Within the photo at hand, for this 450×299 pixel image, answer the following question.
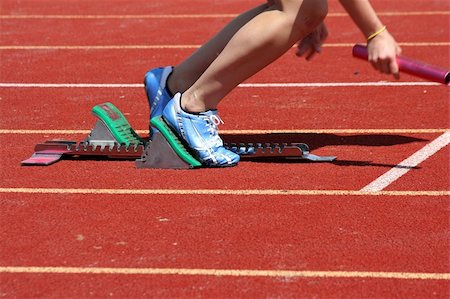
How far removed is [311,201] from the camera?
473 centimetres

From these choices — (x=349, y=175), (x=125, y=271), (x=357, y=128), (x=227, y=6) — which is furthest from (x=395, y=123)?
(x=227, y=6)

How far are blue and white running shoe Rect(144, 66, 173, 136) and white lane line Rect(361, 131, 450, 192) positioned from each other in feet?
3.58

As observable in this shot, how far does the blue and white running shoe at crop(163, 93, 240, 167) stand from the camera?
518 centimetres

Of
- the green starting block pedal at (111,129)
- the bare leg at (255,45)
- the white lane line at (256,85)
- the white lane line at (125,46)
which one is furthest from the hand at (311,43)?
the white lane line at (125,46)

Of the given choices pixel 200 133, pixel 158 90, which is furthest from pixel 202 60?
pixel 200 133

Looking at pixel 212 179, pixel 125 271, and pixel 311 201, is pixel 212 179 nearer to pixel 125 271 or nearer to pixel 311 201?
pixel 311 201

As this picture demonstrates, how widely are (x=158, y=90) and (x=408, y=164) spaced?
122 centimetres

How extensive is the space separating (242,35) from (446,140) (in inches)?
49.0

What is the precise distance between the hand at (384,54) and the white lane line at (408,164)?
503mm

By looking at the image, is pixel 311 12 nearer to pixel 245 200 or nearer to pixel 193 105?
pixel 193 105

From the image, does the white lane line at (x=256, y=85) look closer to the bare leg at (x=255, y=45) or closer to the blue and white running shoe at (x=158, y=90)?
the blue and white running shoe at (x=158, y=90)

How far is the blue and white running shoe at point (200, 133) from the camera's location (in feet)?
17.0

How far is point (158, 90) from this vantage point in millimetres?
5465

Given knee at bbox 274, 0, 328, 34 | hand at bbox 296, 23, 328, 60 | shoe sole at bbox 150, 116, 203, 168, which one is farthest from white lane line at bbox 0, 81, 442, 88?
knee at bbox 274, 0, 328, 34
